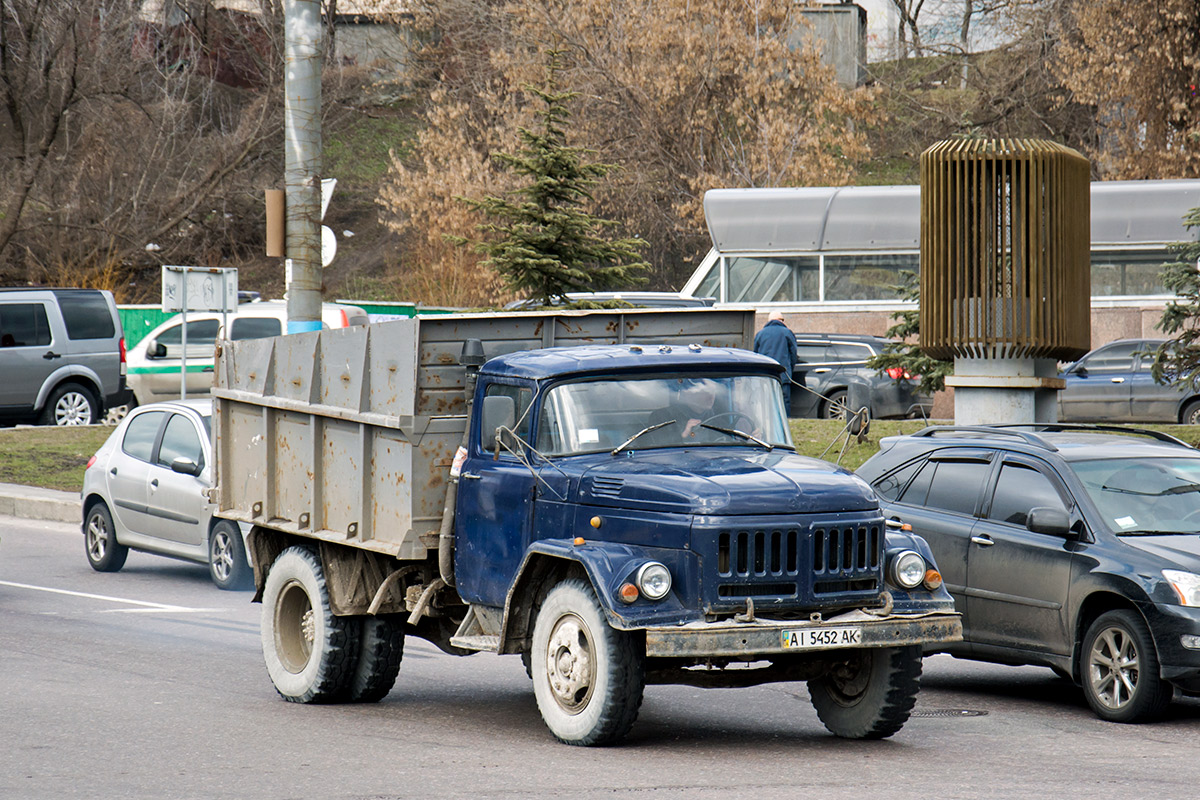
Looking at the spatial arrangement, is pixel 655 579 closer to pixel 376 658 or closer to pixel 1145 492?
pixel 376 658

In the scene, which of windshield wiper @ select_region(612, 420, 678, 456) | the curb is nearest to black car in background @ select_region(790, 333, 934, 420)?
the curb

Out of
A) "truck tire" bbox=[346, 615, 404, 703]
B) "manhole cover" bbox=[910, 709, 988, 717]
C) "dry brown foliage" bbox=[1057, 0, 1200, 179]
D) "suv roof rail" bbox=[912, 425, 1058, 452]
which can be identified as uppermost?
"dry brown foliage" bbox=[1057, 0, 1200, 179]

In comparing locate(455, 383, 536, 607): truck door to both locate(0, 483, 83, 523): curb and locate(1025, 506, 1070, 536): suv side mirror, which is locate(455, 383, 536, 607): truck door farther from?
locate(0, 483, 83, 523): curb

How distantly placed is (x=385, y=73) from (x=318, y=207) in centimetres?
4938

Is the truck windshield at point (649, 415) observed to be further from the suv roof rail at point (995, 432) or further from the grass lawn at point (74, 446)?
the grass lawn at point (74, 446)

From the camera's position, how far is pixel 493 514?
7875mm

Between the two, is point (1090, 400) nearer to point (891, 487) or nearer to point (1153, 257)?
point (1153, 257)

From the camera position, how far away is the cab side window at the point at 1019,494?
913 cm

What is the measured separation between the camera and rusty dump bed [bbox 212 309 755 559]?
8.23m

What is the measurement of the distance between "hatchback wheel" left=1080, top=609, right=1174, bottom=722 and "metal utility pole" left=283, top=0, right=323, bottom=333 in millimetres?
7425

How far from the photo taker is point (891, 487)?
10.2m

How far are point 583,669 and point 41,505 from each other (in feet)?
46.1

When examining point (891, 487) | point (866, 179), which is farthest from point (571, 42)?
point (891, 487)

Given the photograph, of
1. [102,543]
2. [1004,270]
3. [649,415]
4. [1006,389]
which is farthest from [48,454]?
[649,415]
